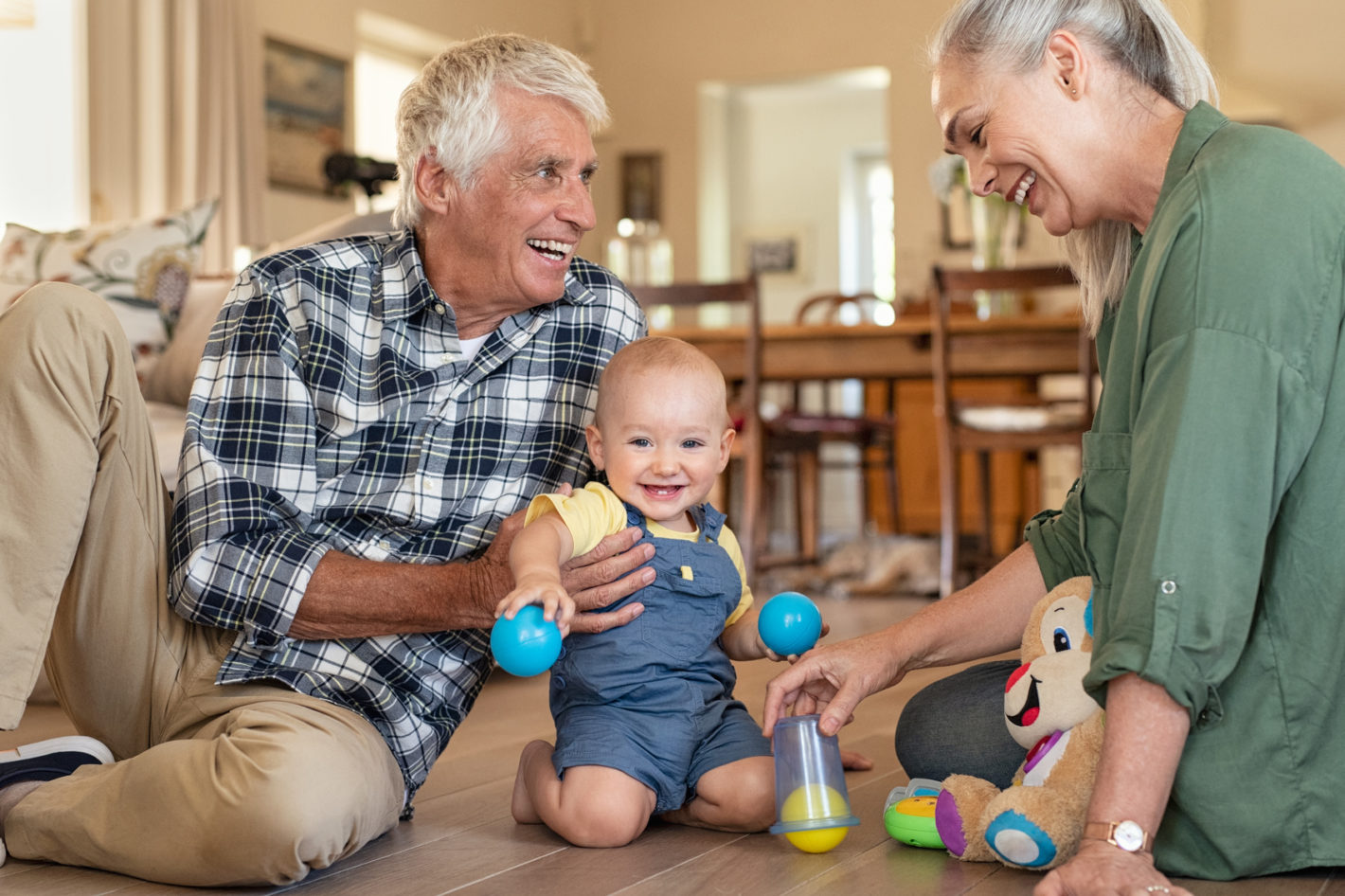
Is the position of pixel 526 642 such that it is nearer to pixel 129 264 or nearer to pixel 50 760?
pixel 50 760

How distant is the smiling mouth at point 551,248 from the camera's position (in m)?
1.62

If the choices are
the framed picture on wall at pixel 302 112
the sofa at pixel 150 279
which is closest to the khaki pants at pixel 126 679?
the sofa at pixel 150 279

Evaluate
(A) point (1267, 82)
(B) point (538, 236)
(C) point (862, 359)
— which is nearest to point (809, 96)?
(A) point (1267, 82)

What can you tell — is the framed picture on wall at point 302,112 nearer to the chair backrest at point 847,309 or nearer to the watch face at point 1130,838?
the chair backrest at point 847,309

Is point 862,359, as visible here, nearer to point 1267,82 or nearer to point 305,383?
point 305,383

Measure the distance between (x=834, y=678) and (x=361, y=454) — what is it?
60cm

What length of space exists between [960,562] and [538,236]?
2.84 meters

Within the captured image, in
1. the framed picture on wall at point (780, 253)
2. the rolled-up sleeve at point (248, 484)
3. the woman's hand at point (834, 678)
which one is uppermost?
the framed picture on wall at point (780, 253)

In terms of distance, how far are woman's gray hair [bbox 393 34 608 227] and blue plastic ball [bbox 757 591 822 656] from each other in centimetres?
64

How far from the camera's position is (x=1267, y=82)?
6.55m

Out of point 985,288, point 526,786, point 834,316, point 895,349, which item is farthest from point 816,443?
point 526,786

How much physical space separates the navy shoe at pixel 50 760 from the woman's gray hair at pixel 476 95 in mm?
750

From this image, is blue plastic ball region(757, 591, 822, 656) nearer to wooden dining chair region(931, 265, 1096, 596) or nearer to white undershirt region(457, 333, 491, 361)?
white undershirt region(457, 333, 491, 361)

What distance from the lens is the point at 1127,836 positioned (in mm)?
1050
